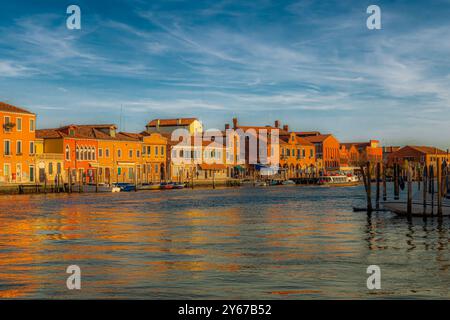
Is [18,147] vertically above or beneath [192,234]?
above

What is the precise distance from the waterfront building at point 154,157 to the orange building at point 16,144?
20.7m

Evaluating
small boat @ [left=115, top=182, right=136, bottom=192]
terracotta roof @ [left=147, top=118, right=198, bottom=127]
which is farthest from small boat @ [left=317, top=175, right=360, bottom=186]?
small boat @ [left=115, top=182, right=136, bottom=192]

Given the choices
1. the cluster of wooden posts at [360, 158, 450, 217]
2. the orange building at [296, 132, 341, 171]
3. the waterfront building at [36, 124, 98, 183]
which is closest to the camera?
the cluster of wooden posts at [360, 158, 450, 217]

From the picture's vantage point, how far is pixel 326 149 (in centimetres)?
13638

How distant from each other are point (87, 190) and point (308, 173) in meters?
60.6

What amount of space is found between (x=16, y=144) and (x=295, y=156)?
63407 mm

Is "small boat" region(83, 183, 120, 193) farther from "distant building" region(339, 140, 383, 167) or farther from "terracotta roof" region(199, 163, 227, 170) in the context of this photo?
"distant building" region(339, 140, 383, 167)

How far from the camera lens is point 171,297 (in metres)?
14.4

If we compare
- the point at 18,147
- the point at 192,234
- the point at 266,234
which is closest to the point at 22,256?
the point at 192,234

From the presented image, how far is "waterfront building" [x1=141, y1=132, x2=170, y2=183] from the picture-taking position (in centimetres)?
9012

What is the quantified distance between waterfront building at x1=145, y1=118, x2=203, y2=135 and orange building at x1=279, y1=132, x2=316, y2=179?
16388mm

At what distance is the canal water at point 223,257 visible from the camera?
49.4 feet
